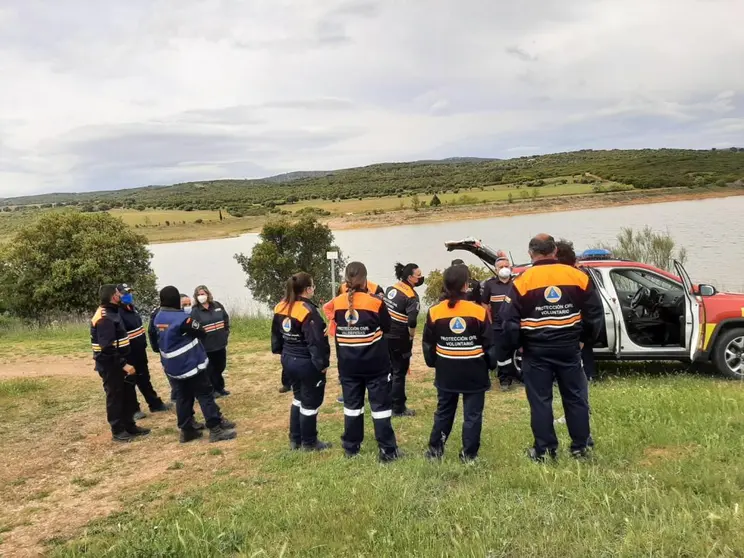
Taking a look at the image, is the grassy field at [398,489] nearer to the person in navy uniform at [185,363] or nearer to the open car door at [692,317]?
the person in navy uniform at [185,363]

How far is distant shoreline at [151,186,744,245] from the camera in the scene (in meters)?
47.7

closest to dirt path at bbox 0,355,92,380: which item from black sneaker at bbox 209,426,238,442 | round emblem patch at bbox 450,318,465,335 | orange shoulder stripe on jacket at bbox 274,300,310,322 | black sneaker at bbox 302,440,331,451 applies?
black sneaker at bbox 209,426,238,442

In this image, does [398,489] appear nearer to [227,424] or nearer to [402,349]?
[402,349]

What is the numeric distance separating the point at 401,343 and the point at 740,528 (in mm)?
4326

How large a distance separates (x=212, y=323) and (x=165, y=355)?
1447 millimetres

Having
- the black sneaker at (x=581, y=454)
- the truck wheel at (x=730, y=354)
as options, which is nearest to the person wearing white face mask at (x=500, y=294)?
the truck wheel at (x=730, y=354)

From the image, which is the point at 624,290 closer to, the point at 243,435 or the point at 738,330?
the point at 738,330

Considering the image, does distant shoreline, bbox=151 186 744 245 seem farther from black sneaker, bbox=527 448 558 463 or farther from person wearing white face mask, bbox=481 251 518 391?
black sneaker, bbox=527 448 558 463

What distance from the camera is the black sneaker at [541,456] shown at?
14.7 ft

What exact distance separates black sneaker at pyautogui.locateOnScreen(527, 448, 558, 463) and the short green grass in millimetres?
99

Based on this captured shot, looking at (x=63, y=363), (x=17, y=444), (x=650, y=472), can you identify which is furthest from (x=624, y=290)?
(x=63, y=363)

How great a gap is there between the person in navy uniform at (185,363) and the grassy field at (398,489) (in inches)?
10.8

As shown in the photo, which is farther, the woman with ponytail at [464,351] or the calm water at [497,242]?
the calm water at [497,242]

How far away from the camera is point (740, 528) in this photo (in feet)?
9.10
